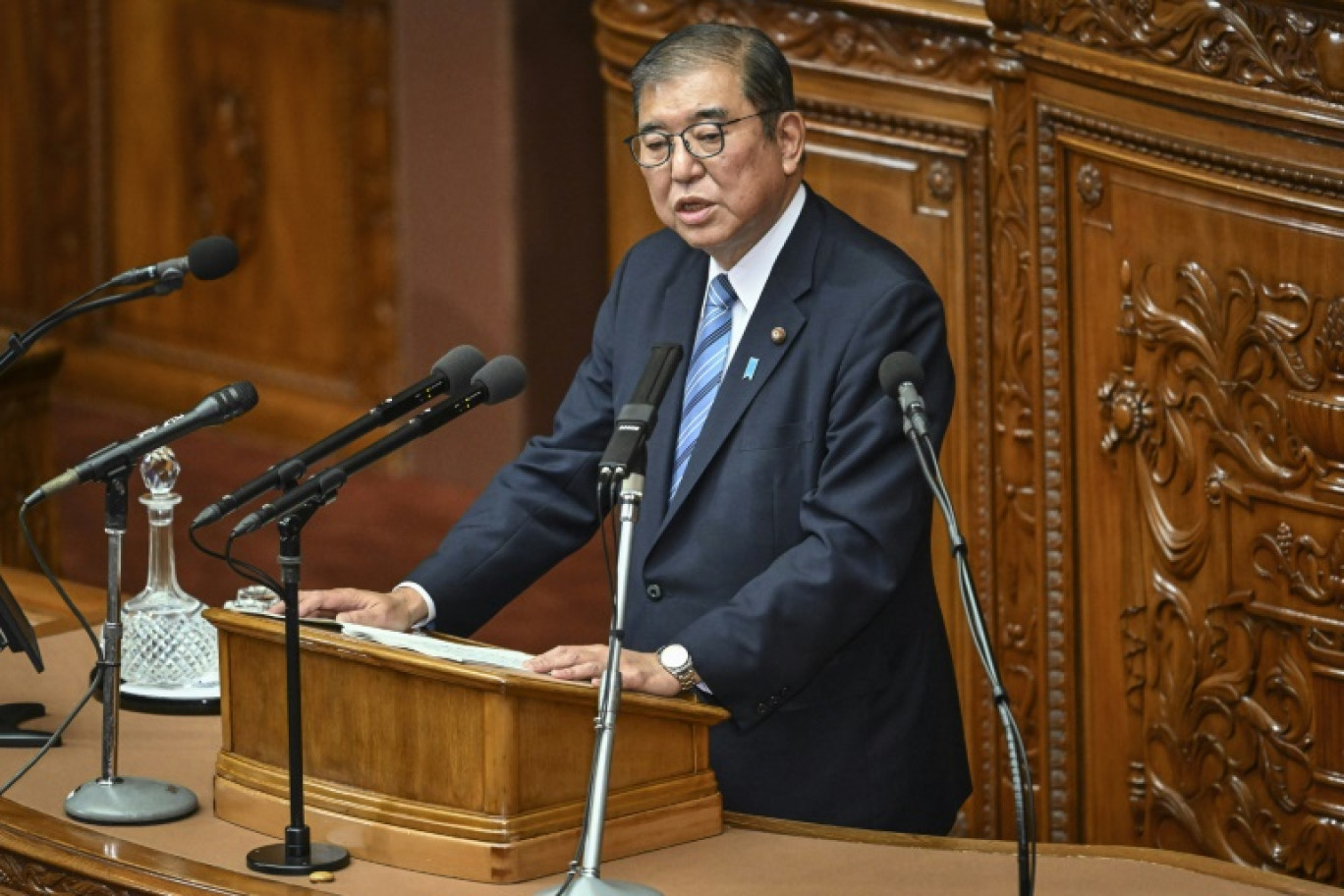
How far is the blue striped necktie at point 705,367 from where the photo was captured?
3723 millimetres

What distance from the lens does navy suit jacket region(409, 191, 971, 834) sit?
11.3 ft

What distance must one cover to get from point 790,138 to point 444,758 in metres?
1.08

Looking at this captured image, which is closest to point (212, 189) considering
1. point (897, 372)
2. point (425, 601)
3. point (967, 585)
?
point (425, 601)

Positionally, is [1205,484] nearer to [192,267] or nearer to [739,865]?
[739,865]

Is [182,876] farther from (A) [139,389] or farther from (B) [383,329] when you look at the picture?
(A) [139,389]

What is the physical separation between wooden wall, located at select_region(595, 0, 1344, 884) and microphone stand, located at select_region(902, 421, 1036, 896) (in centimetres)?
171

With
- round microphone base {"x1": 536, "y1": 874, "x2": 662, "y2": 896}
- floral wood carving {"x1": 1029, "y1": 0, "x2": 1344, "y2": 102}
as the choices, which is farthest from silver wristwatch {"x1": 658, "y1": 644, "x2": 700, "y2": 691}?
floral wood carving {"x1": 1029, "y1": 0, "x2": 1344, "y2": 102}

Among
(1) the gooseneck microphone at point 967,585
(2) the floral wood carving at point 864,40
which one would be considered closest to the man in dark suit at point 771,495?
(1) the gooseneck microphone at point 967,585

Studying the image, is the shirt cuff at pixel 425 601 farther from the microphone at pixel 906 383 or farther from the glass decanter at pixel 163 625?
the microphone at pixel 906 383

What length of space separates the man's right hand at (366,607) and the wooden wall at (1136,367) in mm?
1705

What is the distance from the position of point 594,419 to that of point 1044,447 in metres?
1.51

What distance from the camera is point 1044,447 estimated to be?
16.9 feet

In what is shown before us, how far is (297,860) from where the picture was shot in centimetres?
311

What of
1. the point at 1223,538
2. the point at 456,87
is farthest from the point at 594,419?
the point at 456,87
